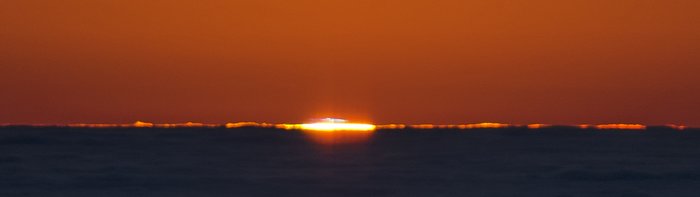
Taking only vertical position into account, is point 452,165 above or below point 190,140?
below

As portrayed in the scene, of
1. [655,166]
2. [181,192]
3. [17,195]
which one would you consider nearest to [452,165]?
[655,166]

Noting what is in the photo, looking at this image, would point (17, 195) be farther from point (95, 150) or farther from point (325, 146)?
point (325, 146)

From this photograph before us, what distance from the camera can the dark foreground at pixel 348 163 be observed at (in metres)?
19.4

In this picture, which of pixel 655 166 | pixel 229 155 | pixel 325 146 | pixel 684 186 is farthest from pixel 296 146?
pixel 684 186

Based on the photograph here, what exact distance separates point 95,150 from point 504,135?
28.4 feet

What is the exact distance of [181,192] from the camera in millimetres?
18922

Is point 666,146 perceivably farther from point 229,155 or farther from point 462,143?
point 229,155

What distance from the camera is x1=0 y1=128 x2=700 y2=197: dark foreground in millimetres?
19375

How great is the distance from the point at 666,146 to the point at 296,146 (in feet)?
23.5

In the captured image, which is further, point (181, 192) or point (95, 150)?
point (95, 150)

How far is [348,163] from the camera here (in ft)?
76.0

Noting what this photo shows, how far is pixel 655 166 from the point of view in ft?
75.6

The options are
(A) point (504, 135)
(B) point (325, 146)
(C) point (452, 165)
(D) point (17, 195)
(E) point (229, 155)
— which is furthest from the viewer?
(A) point (504, 135)

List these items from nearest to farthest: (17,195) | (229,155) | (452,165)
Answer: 1. (17,195)
2. (452,165)
3. (229,155)
